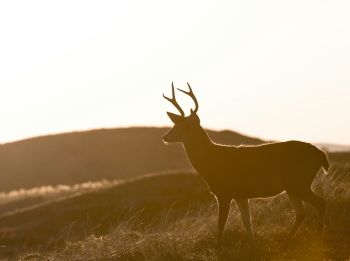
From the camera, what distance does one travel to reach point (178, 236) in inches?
544

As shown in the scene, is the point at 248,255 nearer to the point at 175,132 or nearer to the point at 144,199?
the point at 175,132

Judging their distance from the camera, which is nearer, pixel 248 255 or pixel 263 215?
pixel 248 255

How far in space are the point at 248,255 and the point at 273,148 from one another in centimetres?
180

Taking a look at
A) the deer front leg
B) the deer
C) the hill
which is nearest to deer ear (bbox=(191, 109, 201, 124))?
the deer

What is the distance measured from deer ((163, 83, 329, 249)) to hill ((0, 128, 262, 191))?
48.5 metres

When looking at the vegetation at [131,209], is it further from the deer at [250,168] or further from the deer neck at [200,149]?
the deer neck at [200,149]

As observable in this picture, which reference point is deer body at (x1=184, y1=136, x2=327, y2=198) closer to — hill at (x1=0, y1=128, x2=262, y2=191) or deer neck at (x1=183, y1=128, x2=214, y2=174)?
deer neck at (x1=183, y1=128, x2=214, y2=174)

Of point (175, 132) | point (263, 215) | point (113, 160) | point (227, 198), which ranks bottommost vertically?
point (113, 160)

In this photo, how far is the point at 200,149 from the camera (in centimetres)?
1296

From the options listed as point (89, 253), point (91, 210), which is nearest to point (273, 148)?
point (89, 253)

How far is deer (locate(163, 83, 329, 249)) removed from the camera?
12.4 metres

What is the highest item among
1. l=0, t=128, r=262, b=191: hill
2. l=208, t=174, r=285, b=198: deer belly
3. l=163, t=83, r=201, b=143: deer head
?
l=163, t=83, r=201, b=143: deer head

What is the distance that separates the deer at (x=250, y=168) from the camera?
1241 centimetres

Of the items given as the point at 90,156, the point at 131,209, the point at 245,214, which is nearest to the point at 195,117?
the point at 245,214
